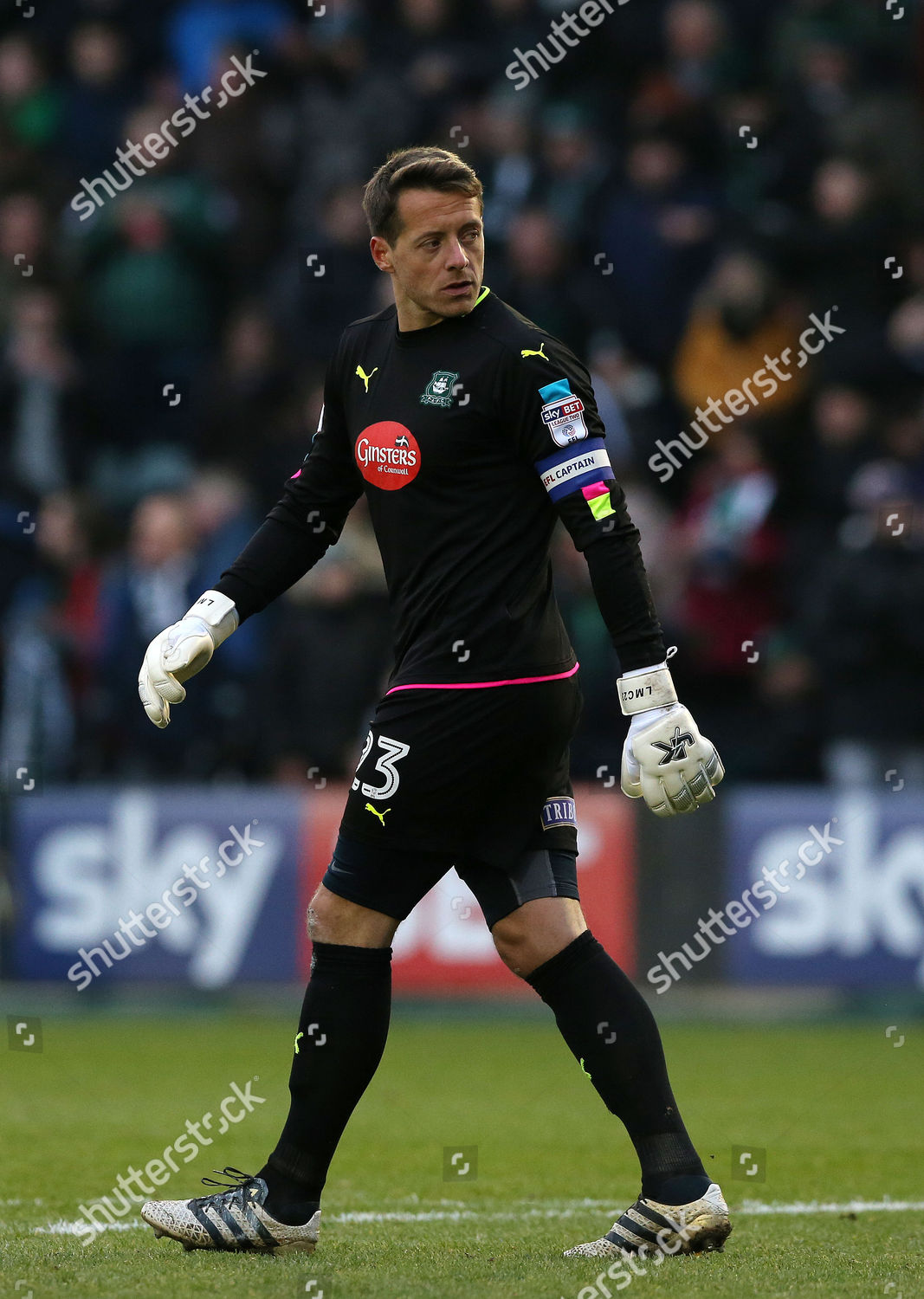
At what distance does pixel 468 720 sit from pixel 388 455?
59 cm

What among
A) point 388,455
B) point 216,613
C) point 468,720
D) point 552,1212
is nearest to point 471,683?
point 468,720

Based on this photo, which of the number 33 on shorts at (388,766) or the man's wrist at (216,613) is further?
the man's wrist at (216,613)

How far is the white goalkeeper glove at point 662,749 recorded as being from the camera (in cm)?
405

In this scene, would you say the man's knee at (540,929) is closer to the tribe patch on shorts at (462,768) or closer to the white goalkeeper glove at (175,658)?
the tribe patch on shorts at (462,768)

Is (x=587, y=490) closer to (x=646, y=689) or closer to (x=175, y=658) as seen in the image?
(x=646, y=689)

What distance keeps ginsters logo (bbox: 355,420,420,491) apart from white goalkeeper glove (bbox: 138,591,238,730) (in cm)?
50

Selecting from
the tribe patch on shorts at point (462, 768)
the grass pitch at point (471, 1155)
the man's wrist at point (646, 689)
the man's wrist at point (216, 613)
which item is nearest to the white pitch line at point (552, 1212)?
the grass pitch at point (471, 1155)

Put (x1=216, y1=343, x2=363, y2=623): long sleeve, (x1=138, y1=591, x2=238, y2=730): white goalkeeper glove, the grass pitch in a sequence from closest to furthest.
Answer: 1. the grass pitch
2. (x1=138, y1=591, x2=238, y2=730): white goalkeeper glove
3. (x1=216, y1=343, x2=363, y2=623): long sleeve

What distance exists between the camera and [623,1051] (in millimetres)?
4273

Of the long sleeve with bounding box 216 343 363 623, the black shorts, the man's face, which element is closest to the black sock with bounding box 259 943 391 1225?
the black shorts

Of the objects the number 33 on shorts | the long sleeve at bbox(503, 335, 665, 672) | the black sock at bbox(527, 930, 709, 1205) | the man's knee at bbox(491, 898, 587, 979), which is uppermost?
the long sleeve at bbox(503, 335, 665, 672)

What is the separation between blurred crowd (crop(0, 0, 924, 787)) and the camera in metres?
10.1

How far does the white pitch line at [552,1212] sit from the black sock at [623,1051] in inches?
32.6

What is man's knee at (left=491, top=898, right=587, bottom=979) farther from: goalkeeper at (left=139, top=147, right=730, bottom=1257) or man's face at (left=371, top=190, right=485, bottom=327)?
man's face at (left=371, top=190, right=485, bottom=327)
